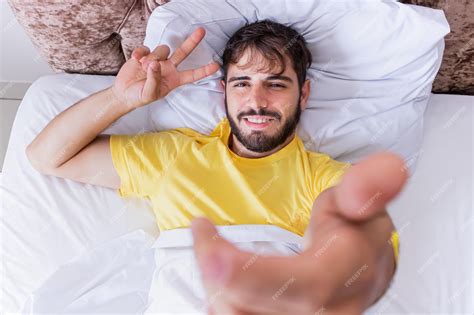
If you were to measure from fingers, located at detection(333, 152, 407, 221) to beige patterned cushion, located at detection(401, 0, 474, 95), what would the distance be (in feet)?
2.82

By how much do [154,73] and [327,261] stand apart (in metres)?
0.64

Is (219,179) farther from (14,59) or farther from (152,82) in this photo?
(14,59)

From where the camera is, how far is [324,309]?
0.63 m

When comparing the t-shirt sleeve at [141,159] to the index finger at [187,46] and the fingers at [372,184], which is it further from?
the fingers at [372,184]

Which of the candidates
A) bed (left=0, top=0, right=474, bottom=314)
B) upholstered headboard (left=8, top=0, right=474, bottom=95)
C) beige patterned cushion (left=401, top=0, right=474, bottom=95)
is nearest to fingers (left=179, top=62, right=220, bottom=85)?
bed (left=0, top=0, right=474, bottom=314)

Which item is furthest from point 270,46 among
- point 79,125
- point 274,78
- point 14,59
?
point 14,59

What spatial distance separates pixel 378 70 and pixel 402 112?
0.11m

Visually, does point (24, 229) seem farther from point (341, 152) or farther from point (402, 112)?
point (402, 112)

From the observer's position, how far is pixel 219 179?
117 centimetres

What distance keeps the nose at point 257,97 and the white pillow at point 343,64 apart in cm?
16

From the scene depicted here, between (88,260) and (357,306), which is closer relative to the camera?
(357,306)

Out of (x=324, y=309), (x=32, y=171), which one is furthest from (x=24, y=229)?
(x=324, y=309)

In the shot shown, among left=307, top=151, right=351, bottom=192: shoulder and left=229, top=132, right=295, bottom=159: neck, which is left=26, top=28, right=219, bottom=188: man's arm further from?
left=307, top=151, right=351, bottom=192: shoulder

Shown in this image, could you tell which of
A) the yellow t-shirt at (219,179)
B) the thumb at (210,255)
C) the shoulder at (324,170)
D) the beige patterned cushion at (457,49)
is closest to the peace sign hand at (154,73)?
the yellow t-shirt at (219,179)
